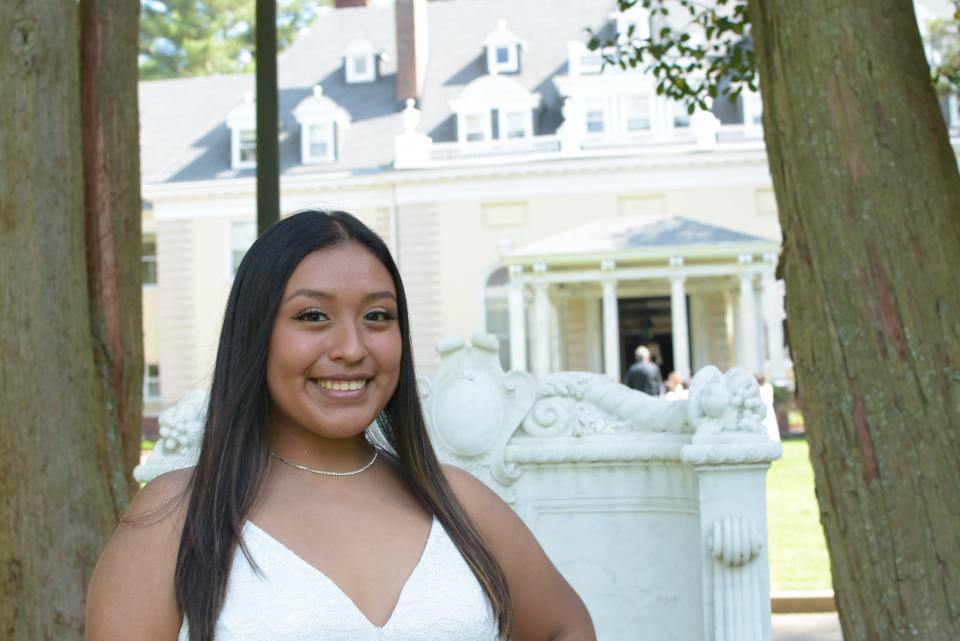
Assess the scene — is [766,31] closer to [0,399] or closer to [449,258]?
[0,399]

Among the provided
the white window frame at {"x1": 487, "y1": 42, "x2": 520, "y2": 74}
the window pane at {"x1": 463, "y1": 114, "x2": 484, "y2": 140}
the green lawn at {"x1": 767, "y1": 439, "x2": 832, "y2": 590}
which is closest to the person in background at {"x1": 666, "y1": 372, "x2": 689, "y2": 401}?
the green lawn at {"x1": 767, "y1": 439, "x2": 832, "y2": 590}

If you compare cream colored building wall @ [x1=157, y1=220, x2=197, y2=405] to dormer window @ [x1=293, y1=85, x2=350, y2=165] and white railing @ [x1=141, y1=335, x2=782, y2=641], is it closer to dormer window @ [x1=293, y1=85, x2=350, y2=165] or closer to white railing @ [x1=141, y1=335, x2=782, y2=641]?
dormer window @ [x1=293, y1=85, x2=350, y2=165]

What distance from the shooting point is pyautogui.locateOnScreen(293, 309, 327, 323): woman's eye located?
2.17 meters

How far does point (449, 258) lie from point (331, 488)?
91.6 ft

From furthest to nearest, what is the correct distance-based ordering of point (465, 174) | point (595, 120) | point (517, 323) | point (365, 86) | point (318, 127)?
point (365, 86), point (318, 127), point (595, 120), point (465, 174), point (517, 323)

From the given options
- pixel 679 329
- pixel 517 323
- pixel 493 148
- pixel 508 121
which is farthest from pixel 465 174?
pixel 679 329

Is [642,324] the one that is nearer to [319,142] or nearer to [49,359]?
[319,142]

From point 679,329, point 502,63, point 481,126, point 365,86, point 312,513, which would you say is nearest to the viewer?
point 312,513

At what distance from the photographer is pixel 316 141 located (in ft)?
104

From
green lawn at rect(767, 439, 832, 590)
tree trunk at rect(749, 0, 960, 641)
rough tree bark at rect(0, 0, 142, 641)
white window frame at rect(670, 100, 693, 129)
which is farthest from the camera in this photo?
white window frame at rect(670, 100, 693, 129)

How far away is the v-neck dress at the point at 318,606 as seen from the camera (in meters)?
2.03

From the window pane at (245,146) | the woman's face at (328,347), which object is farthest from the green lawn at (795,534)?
the window pane at (245,146)

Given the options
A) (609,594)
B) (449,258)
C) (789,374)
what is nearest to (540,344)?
(449,258)

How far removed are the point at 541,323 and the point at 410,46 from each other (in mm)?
8679
